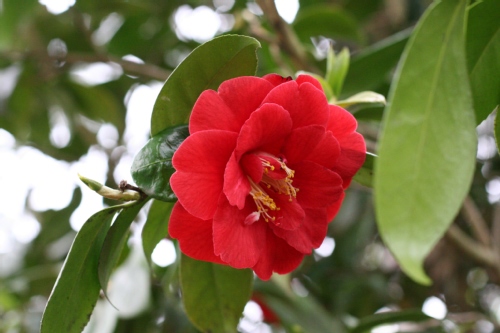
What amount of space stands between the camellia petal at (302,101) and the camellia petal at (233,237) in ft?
0.50

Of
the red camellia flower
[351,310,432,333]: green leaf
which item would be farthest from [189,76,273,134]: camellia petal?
[351,310,432,333]: green leaf

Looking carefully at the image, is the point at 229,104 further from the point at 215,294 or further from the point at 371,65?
the point at 371,65

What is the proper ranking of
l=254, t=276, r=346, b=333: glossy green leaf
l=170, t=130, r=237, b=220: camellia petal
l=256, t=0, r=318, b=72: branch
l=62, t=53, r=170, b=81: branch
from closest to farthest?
1. l=170, t=130, r=237, b=220: camellia petal
2. l=256, t=0, r=318, b=72: branch
3. l=254, t=276, r=346, b=333: glossy green leaf
4. l=62, t=53, r=170, b=81: branch

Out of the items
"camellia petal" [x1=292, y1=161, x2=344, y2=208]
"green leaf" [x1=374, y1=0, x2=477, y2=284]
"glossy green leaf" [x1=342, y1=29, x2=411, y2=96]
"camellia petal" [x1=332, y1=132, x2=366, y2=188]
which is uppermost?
"green leaf" [x1=374, y1=0, x2=477, y2=284]

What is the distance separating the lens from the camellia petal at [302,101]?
0.72 m

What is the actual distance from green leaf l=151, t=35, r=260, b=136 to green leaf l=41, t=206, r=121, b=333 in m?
0.15

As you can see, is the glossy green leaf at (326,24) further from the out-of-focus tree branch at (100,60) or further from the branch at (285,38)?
the out-of-focus tree branch at (100,60)

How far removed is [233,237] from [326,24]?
1230mm

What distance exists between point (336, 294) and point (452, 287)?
0.54 meters

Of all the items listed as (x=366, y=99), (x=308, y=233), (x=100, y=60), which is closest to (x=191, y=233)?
(x=308, y=233)

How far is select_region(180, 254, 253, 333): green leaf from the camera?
93 cm

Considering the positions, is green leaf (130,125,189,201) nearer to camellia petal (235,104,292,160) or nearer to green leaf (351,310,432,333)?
camellia petal (235,104,292,160)

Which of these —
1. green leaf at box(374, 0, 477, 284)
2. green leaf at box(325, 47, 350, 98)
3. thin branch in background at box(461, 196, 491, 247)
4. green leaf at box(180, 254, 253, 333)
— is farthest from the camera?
thin branch in background at box(461, 196, 491, 247)

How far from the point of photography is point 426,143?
57 cm
